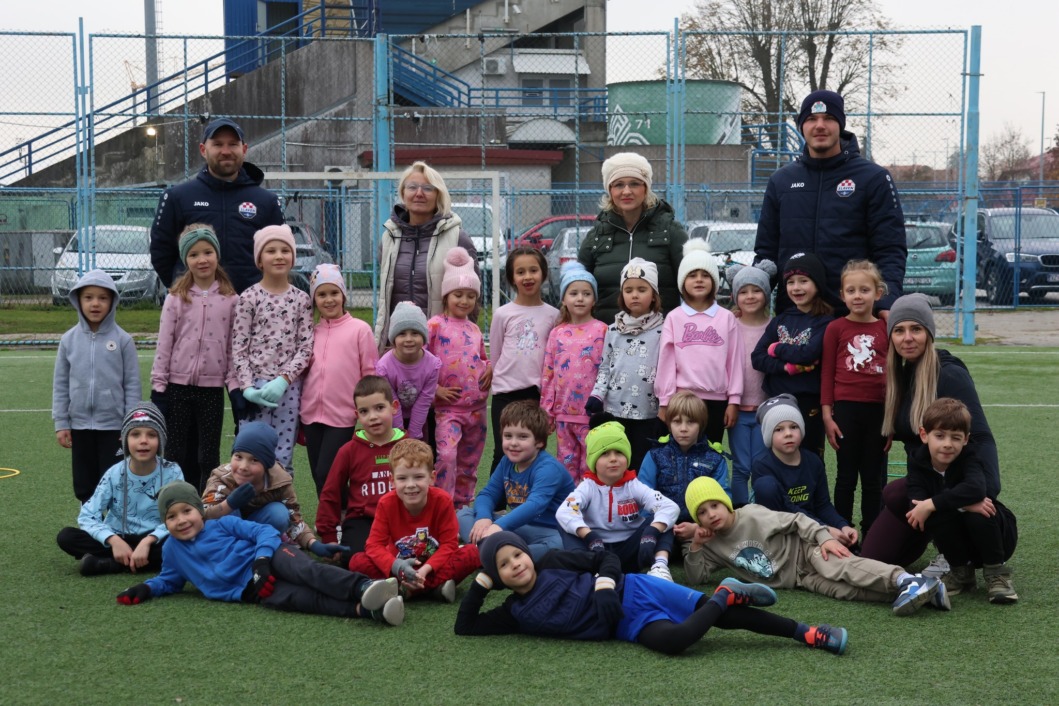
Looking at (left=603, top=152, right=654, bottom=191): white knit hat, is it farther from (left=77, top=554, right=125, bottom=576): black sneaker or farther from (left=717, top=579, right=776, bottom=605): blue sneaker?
(left=77, top=554, right=125, bottom=576): black sneaker

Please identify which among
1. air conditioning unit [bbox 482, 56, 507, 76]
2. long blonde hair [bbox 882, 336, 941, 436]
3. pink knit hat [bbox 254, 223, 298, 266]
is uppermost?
air conditioning unit [bbox 482, 56, 507, 76]

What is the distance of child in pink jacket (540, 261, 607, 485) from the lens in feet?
19.2

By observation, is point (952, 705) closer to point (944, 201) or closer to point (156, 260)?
point (156, 260)

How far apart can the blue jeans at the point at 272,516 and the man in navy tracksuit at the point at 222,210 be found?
132 cm

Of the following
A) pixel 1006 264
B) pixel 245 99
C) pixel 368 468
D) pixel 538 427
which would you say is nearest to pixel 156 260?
pixel 368 468

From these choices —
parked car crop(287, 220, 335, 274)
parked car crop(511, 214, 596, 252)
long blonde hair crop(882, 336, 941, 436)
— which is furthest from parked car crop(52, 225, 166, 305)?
long blonde hair crop(882, 336, 941, 436)

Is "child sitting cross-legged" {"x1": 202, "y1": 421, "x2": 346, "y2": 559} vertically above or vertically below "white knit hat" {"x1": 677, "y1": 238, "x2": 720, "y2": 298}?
below

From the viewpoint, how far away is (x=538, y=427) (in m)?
5.33

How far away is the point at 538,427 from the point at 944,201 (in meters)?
20.2

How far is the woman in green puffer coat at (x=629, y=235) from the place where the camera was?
19.5ft

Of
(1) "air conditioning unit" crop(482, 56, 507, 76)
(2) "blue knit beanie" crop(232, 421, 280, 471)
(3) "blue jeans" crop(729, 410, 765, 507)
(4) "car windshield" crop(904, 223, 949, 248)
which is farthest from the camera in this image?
(1) "air conditioning unit" crop(482, 56, 507, 76)

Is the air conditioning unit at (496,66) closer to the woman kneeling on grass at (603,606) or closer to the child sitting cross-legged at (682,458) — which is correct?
the child sitting cross-legged at (682,458)

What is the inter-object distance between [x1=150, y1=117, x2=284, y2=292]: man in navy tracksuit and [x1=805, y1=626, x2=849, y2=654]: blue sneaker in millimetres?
3371

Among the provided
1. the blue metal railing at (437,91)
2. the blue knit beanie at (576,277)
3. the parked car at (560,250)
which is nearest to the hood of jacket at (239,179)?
the blue knit beanie at (576,277)
